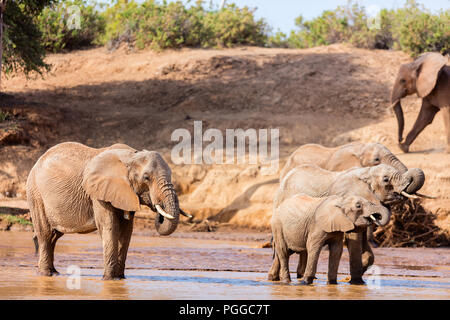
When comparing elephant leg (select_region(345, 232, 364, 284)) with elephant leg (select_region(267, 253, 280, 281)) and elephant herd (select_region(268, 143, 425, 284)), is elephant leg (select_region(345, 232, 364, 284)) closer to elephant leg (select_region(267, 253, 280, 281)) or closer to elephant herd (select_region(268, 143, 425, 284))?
elephant herd (select_region(268, 143, 425, 284))

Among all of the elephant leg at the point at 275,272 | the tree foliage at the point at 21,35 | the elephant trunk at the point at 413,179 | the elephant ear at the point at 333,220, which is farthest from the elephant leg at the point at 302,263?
the tree foliage at the point at 21,35

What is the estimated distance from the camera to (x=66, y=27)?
1278 inches

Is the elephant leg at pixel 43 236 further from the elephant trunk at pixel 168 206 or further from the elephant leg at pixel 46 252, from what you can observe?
the elephant trunk at pixel 168 206

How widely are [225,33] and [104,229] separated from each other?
22.8m

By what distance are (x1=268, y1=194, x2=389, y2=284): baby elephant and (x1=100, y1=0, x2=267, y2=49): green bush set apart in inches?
814

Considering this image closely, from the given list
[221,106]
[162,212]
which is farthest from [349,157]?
[221,106]

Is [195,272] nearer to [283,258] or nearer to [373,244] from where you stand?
[283,258]

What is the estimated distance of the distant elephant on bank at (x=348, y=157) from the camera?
48.7 ft

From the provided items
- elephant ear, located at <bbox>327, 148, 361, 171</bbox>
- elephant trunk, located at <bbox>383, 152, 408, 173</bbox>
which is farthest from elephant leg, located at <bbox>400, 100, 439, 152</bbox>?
elephant trunk, located at <bbox>383, 152, 408, 173</bbox>

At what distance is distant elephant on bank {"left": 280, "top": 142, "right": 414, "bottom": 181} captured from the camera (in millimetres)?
14852

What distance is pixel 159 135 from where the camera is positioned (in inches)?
974

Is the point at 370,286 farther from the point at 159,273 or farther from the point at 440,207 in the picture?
the point at 440,207

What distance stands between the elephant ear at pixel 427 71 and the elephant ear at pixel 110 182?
483 inches

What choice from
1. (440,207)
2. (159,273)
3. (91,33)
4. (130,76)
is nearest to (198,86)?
(130,76)
